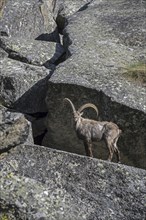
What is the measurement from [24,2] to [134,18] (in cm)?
461

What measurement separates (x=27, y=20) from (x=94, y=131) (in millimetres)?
9601

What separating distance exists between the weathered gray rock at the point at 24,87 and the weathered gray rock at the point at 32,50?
1134mm

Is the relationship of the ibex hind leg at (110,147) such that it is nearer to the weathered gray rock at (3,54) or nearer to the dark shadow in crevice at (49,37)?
the weathered gray rock at (3,54)

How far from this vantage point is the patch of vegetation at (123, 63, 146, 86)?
17.6m

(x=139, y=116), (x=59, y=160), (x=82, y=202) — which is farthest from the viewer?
(x=139, y=116)

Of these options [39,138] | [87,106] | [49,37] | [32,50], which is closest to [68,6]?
[49,37]

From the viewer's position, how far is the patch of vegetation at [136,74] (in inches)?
694

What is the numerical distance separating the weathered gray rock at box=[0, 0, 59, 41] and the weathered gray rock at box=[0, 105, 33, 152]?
944 centimetres

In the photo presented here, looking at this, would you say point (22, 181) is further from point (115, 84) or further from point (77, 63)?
point (77, 63)

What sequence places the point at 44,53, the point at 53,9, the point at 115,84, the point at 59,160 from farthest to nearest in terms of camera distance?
the point at 53,9 < the point at 44,53 < the point at 115,84 < the point at 59,160

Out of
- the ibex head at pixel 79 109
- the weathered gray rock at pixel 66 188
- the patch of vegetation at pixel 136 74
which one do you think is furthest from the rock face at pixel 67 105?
the ibex head at pixel 79 109

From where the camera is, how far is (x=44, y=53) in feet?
67.4

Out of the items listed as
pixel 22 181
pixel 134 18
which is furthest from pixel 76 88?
pixel 134 18

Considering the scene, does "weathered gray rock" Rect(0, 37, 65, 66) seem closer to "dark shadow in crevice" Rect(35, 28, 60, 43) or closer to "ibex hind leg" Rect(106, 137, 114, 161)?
"dark shadow in crevice" Rect(35, 28, 60, 43)
